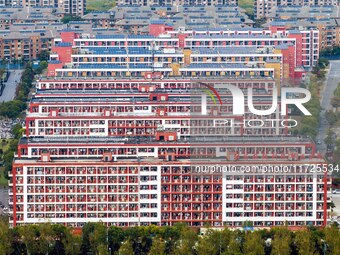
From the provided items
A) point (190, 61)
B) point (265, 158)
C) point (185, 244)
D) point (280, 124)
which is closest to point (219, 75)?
point (190, 61)

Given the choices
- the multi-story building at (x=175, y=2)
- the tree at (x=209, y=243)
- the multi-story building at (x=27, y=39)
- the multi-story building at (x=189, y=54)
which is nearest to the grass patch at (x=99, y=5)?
the multi-story building at (x=175, y=2)

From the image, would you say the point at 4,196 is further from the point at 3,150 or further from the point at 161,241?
the point at 161,241

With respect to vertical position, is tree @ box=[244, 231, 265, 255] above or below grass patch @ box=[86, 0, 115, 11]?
below

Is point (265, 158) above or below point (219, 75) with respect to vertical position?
below

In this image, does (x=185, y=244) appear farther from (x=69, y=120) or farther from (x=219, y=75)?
(x=219, y=75)

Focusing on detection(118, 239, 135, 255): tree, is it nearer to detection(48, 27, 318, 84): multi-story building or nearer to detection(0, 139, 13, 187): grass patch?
detection(0, 139, 13, 187): grass patch

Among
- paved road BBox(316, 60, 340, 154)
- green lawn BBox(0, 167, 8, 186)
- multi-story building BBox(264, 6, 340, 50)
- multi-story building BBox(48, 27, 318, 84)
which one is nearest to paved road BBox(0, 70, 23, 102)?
multi-story building BBox(48, 27, 318, 84)
